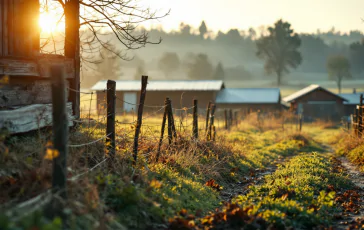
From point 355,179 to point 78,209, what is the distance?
8.16m

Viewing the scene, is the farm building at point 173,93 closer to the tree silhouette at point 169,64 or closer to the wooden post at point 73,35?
the wooden post at point 73,35

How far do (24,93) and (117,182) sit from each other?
349 cm

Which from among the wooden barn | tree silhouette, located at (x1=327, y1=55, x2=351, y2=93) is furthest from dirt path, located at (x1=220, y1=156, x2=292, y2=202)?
tree silhouette, located at (x1=327, y1=55, x2=351, y2=93)

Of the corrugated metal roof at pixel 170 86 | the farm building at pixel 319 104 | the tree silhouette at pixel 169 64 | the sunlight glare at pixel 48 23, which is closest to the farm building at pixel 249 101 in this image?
the corrugated metal roof at pixel 170 86

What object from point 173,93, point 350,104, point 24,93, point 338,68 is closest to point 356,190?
point 24,93

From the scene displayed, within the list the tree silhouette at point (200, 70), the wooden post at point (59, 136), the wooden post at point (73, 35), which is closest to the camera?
the wooden post at point (59, 136)

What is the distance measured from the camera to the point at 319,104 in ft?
163

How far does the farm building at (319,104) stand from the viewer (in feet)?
160

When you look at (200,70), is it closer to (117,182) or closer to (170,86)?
(170,86)

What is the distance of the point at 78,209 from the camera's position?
17.2 ft

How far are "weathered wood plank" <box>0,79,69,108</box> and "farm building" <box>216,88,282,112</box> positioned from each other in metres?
40.1

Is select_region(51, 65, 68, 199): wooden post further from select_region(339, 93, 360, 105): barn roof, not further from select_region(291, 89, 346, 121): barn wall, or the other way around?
select_region(339, 93, 360, 105): barn roof

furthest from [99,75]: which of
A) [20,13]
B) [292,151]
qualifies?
[20,13]

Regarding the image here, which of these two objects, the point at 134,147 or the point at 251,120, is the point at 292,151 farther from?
the point at 251,120
